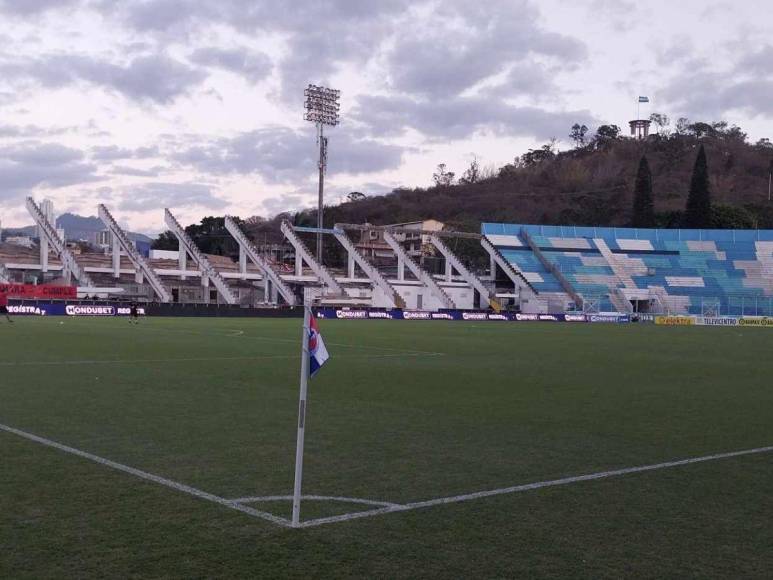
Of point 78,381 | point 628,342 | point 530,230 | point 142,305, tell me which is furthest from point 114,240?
point 78,381

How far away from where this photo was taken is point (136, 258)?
70.9 m

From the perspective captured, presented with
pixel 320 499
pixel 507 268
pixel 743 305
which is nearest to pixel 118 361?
pixel 320 499

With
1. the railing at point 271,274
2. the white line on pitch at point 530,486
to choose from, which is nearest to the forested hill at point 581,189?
the railing at point 271,274

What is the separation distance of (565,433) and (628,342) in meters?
27.2

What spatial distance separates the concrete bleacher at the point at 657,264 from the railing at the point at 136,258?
1397 inches

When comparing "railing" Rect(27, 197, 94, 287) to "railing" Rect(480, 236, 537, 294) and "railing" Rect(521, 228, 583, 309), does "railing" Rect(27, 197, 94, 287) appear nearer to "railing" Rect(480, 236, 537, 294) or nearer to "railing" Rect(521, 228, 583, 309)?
"railing" Rect(480, 236, 537, 294)

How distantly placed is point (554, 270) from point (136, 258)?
4098 centimetres

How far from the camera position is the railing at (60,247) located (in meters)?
68.2

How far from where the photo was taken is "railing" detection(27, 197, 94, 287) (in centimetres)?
6825

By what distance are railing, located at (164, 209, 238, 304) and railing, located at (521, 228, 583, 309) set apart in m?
32.0

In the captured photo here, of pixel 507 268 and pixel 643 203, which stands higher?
pixel 643 203

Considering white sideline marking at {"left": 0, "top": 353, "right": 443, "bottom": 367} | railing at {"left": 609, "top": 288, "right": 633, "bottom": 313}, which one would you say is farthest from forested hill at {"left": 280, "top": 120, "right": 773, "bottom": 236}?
white sideline marking at {"left": 0, "top": 353, "right": 443, "bottom": 367}

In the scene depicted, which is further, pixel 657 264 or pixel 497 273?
pixel 497 273

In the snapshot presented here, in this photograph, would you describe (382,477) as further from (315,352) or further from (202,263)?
(202,263)
